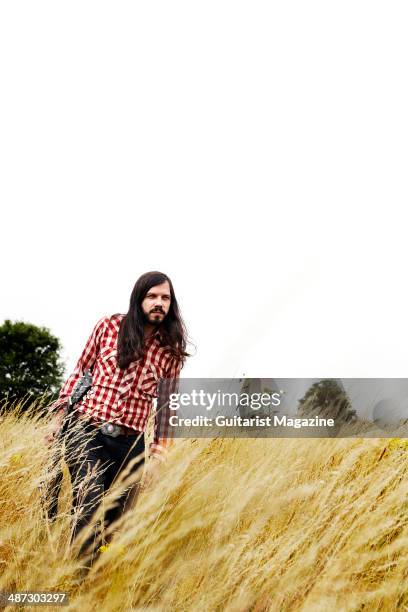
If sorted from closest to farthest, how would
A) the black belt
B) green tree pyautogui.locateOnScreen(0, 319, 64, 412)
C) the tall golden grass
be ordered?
the tall golden grass, the black belt, green tree pyautogui.locateOnScreen(0, 319, 64, 412)

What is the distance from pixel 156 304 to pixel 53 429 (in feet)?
2.93

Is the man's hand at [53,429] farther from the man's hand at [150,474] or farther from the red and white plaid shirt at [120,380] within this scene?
the man's hand at [150,474]

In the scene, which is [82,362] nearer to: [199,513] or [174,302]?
[174,302]

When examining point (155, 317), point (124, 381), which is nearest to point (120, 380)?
point (124, 381)

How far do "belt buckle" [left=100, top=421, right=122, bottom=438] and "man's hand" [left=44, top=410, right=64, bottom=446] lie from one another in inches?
11.0

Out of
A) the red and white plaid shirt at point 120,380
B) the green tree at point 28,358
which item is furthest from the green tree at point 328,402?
the green tree at point 28,358

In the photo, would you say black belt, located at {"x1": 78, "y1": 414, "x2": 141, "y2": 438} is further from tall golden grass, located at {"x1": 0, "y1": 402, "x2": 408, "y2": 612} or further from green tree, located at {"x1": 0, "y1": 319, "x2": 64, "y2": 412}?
green tree, located at {"x1": 0, "y1": 319, "x2": 64, "y2": 412}

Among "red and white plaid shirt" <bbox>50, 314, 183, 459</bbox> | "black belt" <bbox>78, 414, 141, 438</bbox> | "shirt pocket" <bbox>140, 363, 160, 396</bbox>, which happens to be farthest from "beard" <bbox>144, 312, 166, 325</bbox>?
"black belt" <bbox>78, 414, 141, 438</bbox>

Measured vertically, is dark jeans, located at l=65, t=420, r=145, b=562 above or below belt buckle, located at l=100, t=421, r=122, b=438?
below

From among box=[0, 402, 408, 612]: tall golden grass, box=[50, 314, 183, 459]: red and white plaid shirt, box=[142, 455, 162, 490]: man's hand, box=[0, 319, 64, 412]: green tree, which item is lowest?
box=[0, 402, 408, 612]: tall golden grass

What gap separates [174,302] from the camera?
13.1 ft

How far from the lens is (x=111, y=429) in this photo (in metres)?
3.66

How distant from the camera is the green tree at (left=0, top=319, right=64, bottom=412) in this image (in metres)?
28.7

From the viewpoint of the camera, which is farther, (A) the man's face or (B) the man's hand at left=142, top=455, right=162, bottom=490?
(A) the man's face
